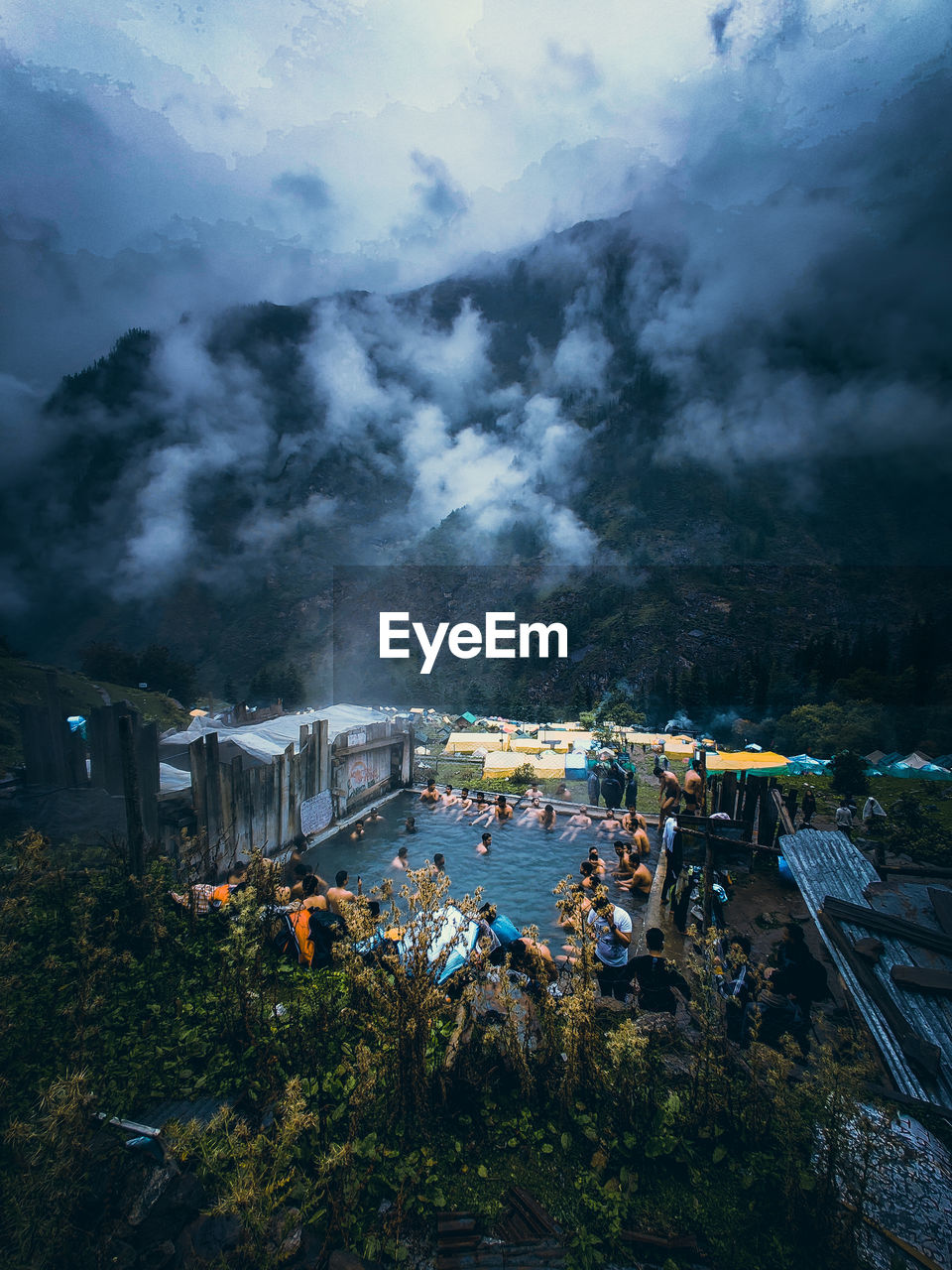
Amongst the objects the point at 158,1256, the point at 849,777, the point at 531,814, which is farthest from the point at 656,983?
the point at 849,777

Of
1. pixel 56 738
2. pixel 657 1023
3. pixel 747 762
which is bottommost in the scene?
pixel 747 762

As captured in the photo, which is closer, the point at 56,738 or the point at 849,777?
the point at 56,738

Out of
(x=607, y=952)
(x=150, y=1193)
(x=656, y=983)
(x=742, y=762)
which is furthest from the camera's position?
(x=742, y=762)

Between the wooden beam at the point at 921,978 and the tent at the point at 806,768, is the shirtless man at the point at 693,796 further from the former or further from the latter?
the tent at the point at 806,768

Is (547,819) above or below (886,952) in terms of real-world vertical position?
below

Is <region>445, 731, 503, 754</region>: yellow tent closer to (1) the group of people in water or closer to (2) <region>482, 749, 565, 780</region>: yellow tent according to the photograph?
(2) <region>482, 749, 565, 780</region>: yellow tent

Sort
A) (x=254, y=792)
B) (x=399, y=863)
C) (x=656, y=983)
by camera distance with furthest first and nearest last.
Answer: (x=399, y=863)
(x=254, y=792)
(x=656, y=983)

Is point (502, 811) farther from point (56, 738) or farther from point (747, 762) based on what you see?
point (56, 738)

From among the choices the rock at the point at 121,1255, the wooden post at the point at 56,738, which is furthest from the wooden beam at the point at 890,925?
the wooden post at the point at 56,738
